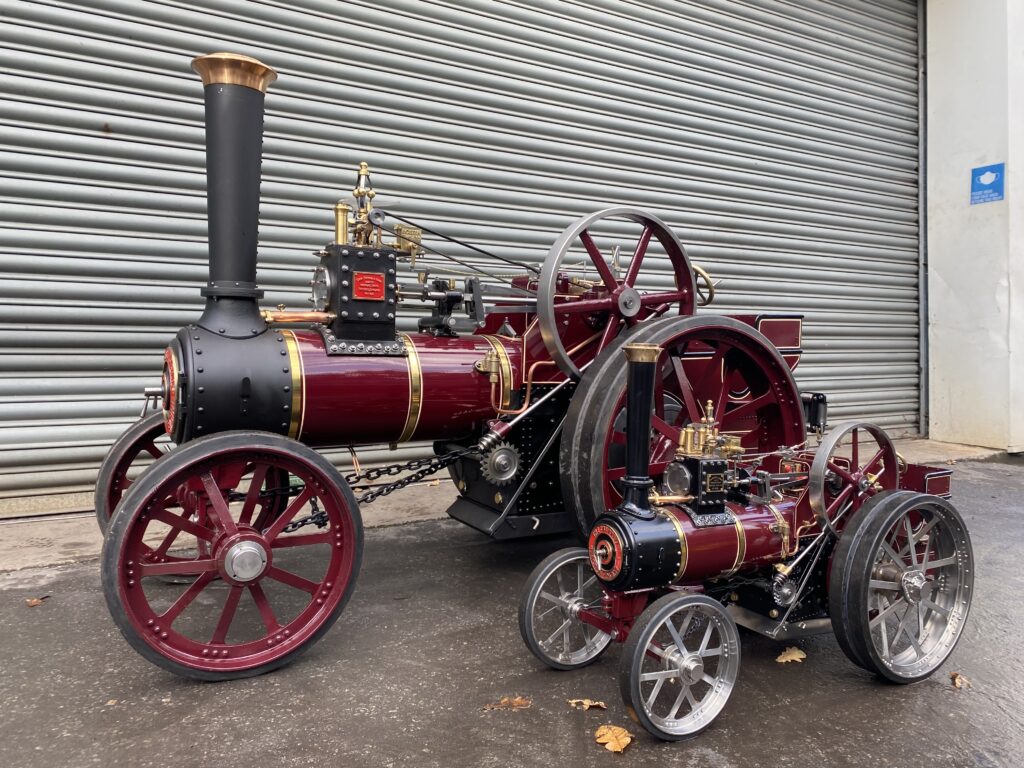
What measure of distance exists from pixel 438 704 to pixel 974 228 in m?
8.25

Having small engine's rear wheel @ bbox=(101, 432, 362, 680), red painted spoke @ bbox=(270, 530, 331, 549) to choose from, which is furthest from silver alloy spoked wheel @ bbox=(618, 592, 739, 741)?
red painted spoke @ bbox=(270, 530, 331, 549)

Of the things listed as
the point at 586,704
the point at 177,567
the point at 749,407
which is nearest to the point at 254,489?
the point at 177,567

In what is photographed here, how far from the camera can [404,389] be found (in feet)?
11.2

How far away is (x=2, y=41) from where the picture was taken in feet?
15.0

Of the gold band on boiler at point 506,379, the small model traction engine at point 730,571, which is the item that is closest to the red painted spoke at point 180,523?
the small model traction engine at point 730,571

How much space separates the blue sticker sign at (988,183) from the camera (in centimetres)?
786

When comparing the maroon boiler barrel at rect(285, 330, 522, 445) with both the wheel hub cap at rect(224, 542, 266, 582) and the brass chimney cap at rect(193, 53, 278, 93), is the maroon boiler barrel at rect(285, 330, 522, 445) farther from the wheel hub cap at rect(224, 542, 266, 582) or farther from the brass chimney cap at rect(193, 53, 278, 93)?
the brass chimney cap at rect(193, 53, 278, 93)

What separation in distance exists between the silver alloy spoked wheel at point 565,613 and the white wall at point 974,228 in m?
7.06

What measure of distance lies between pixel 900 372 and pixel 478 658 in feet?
24.6

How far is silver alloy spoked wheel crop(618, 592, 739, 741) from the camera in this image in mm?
2264

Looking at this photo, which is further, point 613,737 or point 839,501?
point 839,501

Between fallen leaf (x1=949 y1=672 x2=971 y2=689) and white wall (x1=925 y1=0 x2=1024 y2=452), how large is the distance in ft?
20.7

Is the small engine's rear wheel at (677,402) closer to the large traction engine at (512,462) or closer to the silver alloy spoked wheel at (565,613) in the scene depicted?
the large traction engine at (512,462)

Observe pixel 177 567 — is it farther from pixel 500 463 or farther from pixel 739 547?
pixel 739 547
